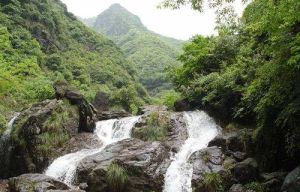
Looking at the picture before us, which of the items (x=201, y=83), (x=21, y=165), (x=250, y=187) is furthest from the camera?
(x=201, y=83)

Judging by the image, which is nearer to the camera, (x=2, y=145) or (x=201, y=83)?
(x=2, y=145)

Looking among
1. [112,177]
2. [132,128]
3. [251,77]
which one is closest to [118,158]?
[112,177]

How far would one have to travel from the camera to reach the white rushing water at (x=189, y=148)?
14534 mm

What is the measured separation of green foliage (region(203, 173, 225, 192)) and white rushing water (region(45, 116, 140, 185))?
5523 millimetres

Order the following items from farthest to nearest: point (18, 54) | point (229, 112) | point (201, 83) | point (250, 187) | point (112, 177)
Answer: point (18, 54), point (201, 83), point (229, 112), point (112, 177), point (250, 187)

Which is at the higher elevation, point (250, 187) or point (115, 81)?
point (115, 81)

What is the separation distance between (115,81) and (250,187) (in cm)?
4987

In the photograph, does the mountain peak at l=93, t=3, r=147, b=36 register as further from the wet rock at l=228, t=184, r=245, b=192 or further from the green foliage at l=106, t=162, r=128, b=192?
the wet rock at l=228, t=184, r=245, b=192

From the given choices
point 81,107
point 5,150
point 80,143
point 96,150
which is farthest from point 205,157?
point 5,150

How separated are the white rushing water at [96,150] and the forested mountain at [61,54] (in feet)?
41.8

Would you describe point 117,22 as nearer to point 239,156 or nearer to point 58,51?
point 58,51

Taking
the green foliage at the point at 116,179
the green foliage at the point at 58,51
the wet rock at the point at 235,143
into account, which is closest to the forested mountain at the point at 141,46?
the green foliage at the point at 58,51

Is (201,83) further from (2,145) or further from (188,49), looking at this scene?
(2,145)

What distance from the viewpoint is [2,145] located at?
1941 cm
